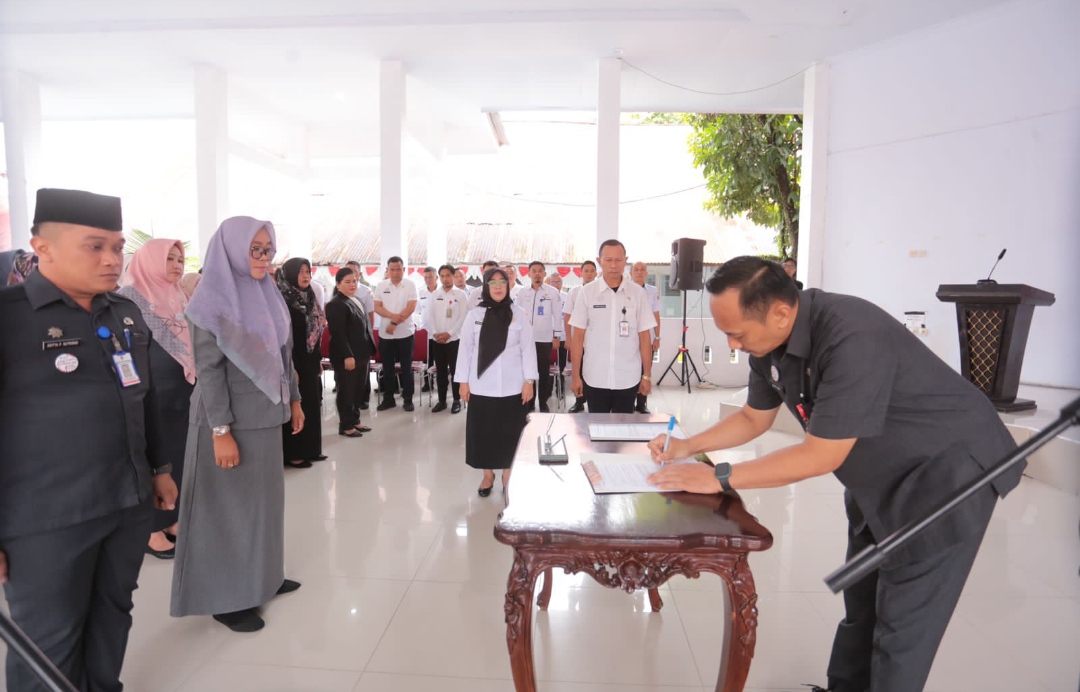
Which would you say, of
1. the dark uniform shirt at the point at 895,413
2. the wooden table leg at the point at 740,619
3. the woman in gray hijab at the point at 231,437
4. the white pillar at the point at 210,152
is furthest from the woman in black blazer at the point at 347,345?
the dark uniform shirt at the point at 895,413

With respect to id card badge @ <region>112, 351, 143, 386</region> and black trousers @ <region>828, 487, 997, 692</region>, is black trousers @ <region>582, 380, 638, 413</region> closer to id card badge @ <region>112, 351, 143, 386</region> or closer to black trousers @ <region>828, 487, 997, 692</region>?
black trousers @ <region>828, 487, 997, 692</region>

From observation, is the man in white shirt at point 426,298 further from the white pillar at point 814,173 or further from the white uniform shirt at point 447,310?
the white pillar at point 814,173

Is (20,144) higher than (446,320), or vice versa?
(20,144)

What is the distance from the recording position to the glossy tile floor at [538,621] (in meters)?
2.13

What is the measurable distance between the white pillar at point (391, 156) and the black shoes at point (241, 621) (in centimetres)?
556

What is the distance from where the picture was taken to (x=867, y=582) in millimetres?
1876

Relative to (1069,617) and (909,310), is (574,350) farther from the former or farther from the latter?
(909,310)

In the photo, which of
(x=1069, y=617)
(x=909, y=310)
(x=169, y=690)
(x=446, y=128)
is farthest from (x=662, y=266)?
(x=169, y=690)

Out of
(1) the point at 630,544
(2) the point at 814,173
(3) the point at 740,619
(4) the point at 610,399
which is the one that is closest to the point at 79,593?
(1) the point at 630,544

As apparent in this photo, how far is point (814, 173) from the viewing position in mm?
7625

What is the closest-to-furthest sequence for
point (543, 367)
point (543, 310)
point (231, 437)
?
1. point (231, 437)
2. point (543, 367)
3. point (543, 310)

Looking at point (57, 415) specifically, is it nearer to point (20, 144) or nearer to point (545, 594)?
point (545, 594)

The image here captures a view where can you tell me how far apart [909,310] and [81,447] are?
7.64 metres

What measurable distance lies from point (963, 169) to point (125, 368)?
7.60 meters
